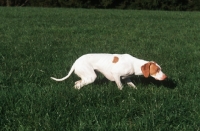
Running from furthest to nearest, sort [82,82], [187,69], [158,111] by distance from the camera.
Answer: [187,69] < [82,82] < [158,111]

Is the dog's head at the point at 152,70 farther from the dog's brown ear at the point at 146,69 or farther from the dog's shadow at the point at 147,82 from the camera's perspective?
the dog's shadow at the point at 147,82

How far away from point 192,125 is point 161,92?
1.25 metres

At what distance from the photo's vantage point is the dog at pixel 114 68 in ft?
19.1

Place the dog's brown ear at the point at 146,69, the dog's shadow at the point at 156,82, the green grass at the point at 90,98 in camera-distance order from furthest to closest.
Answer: the dog's shadow at the point at 156,82 → the dog's brown ear at the point at 146,69 → the green grass at the point at 90,98

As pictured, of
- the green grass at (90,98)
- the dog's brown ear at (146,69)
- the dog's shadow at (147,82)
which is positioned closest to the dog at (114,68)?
the dog's brown ear at (146,69)

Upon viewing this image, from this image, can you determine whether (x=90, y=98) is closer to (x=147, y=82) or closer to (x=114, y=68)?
(x=114, y=68)

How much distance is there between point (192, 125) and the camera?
174 inches

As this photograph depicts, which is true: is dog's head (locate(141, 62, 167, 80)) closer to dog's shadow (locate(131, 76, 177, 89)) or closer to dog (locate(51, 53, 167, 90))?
dog (locate(51, 53, 167, 90))

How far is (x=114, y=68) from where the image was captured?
5.85 metres

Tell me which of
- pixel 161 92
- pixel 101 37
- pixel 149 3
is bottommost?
pixel 149 3

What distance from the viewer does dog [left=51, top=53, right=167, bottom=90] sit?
5812 millimetres

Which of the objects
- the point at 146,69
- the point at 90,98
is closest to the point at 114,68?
the point at 146,69

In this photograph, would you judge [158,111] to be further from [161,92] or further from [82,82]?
[82,82]

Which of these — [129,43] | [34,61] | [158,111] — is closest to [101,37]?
[129,43]
